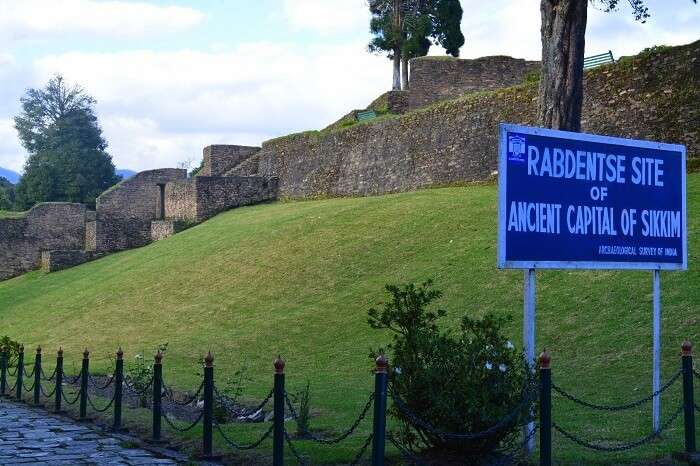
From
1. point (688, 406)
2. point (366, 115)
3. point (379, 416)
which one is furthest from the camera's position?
point (366, 115)

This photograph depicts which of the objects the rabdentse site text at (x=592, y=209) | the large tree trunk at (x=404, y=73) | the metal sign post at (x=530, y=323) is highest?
the large tree trunk at (x=404, y=73)

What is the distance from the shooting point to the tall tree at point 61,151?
6191 centimetres

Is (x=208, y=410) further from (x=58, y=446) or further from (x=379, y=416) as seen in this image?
(x=379, y=416)

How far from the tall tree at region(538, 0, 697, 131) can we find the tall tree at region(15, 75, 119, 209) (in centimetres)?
4846

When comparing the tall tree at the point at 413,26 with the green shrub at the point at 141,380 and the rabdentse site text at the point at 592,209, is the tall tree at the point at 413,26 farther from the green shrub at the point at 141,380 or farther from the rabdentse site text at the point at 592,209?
the rabdentse site text at the point at 592,209

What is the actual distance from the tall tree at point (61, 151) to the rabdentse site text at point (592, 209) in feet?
177

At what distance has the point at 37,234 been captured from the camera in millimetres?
40531

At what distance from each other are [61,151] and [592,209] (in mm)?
58033

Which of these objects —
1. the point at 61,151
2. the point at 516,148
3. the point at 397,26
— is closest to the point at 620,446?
the point at 516,148

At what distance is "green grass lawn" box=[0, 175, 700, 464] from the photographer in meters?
12.7

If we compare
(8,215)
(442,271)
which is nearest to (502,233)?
(442,271)

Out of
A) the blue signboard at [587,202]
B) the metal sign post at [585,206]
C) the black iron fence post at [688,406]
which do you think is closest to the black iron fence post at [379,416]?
the metal sign post at [585,206]

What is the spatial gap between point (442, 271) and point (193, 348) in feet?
17.0

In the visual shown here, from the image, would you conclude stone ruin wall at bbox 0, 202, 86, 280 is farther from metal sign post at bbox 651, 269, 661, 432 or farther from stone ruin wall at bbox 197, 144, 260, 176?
metal sign post at bbox 651, 269, 661, 432
